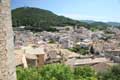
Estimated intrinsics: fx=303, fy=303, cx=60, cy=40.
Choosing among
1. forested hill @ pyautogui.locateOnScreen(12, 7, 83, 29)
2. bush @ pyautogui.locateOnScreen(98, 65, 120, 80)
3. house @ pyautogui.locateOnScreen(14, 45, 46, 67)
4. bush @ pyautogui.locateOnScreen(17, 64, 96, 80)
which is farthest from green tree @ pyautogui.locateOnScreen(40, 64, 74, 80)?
forested hill @ pyautogui.locateOnScreen(12, 7, 83, 29)

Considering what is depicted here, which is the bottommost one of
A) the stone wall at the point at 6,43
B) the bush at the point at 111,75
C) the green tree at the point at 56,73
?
the bush at the point at 111,75

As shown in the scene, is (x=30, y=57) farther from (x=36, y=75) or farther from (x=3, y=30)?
A: (x=3, y=30)

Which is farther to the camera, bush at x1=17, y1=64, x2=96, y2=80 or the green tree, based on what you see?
the green tree

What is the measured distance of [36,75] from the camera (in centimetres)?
1558

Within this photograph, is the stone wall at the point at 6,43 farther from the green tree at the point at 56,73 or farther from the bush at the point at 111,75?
the bush at the point at 111,75

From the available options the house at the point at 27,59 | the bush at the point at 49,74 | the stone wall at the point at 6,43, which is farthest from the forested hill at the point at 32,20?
the stone wall at the point at 6,43

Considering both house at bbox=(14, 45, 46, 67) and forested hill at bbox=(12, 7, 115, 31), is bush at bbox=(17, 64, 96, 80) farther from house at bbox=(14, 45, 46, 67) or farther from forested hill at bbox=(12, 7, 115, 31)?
forested hill at bbox=(12, 7, 115, 31)

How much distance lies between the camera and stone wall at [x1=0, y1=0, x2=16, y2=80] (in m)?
7.02

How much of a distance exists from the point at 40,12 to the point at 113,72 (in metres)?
150

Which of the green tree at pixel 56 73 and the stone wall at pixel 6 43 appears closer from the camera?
the stone wall at pixel 6 43

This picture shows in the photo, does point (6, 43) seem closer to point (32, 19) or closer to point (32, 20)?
point (32, 20)

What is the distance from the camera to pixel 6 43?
720 centimetres

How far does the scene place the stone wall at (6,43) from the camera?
7.02 m

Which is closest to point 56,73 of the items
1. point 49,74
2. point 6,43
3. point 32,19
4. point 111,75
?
point 49,74
